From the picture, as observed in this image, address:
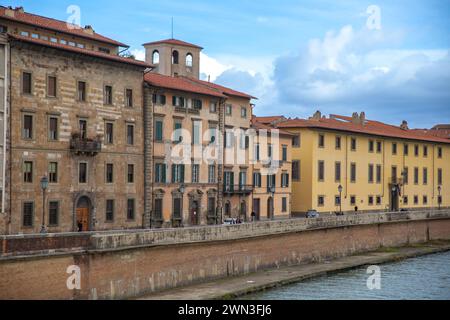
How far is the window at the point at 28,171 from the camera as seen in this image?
4475 cm

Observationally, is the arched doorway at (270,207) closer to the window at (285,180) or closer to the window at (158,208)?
the window at (285,180)

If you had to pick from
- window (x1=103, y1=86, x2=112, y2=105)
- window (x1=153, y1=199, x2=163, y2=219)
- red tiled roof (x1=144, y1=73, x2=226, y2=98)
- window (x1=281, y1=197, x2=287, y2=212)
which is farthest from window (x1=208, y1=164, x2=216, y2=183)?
window (x1=103, y1=86, x2=112, y2=105)

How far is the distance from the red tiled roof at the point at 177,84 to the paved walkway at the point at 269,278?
14.6 m

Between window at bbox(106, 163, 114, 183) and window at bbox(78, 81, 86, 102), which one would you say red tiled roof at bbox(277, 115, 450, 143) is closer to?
window at bbox(106, 163, 114, 183)

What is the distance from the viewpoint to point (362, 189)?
77250mm

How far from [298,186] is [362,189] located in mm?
8882

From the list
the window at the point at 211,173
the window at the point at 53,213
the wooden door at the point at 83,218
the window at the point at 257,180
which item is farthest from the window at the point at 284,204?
the window at the point at 53,213

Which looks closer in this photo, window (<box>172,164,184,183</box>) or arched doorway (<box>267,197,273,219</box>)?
window (<box>172,164,184,183</box>)

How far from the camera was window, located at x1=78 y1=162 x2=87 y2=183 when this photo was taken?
48.0 m

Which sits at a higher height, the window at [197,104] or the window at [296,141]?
the window at [197,104]

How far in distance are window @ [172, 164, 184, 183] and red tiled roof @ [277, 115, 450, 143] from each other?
1800 centimetres

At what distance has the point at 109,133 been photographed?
5016 centimetres
